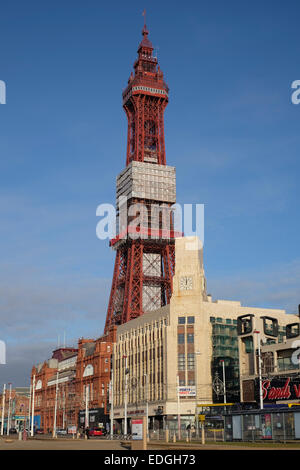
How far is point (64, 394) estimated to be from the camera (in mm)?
159250

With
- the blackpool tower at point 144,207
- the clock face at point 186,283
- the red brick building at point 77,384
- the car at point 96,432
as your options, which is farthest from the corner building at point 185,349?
the blackpool tower at point 144,207

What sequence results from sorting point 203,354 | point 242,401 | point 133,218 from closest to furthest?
point 242,401 → point 203,354 → point 133,218

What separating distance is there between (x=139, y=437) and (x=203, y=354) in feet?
182

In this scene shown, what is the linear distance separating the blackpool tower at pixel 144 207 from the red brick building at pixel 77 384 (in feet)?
27.5

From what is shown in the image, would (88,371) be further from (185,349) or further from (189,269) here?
(189,269)

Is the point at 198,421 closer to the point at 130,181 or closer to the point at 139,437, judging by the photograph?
the point at 139,437

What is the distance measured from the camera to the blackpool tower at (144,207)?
145 metres

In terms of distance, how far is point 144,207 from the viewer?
157125mm

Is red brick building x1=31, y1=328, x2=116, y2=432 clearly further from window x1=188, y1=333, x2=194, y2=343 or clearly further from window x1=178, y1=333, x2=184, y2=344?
window x1=188, y1=333, x2=194, y2=343

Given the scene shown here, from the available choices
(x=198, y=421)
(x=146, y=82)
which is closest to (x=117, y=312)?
(x=198, y=421)

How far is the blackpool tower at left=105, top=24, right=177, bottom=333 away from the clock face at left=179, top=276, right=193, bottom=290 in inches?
1037

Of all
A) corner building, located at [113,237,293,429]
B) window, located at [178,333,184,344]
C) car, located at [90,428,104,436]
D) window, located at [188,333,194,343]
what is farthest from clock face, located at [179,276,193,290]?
car, located at [90,428,104,436]
